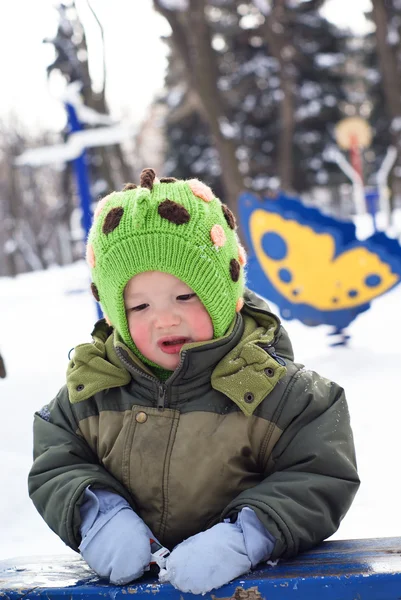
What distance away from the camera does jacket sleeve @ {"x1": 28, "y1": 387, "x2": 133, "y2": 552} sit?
1362 millimetres

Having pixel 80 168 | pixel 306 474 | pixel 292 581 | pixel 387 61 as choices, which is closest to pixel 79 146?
pixel 80 168

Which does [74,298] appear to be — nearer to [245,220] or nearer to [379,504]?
[245,220]

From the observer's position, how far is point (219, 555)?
121cm

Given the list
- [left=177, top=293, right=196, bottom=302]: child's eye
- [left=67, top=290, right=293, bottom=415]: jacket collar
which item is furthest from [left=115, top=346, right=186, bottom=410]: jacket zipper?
[left=177, top=293, right=196, bottom=302]: child's eye

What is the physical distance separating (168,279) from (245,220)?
3.56m

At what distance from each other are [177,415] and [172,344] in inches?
5.9

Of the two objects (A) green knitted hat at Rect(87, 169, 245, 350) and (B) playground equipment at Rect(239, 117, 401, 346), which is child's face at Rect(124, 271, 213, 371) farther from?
(B) playground equipment at Rect(239, 117, 401, 346)

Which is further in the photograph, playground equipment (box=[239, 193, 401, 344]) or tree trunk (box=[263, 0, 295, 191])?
tree trunk (box=[263, 0, 295, 191])

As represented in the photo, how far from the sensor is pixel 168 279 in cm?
146

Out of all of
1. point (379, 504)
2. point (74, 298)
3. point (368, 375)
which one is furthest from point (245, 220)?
point (74, 298)

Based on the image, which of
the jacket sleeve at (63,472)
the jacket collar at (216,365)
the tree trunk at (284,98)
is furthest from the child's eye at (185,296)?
the tree trunk at (284,98)

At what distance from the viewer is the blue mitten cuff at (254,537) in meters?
1.25

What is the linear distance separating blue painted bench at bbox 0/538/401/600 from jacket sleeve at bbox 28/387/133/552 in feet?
0.33

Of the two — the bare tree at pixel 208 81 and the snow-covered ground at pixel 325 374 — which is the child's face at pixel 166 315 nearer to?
the snow-covered ground at pixel 325 374
